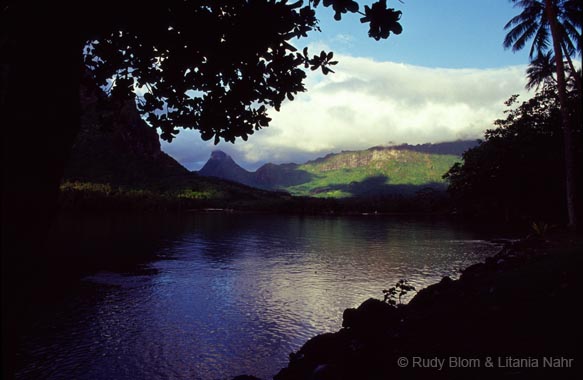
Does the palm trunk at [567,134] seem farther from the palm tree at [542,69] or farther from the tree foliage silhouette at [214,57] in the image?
the tree foliage silhouette at [214,57]

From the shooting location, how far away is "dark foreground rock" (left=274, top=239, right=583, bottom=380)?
239 inches

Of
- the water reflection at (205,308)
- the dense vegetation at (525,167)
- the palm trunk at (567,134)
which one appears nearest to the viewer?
the water reflection at (205,308)

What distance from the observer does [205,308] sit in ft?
70.1

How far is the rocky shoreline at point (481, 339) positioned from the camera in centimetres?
607

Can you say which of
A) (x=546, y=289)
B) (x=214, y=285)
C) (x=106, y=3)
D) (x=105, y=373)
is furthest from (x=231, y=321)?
(x=106, y=3)

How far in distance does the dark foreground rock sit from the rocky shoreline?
0.6 inches

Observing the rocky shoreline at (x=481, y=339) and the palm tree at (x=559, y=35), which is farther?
the palm tree at (x=559, y=35)

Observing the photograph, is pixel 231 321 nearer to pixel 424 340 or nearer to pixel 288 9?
pixel 424 340

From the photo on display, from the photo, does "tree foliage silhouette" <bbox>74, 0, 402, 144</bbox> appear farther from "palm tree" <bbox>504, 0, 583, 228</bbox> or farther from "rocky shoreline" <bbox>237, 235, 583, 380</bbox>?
"palm tree" <bbox>504, 0, 583, 228</bbox>

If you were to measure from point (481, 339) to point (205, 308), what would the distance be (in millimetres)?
17051

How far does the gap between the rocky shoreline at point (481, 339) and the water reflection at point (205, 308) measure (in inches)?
180

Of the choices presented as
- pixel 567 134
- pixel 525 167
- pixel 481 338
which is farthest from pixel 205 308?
pixel 525 167

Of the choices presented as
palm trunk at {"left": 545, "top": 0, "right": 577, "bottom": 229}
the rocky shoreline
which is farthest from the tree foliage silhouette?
palm trunk at {"left": 545, "top": 0, "right": 577, "bottom": 229}

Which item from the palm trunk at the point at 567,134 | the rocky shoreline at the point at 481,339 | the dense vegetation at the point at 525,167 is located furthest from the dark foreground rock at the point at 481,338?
the dense vegetation at the point at 525,167
